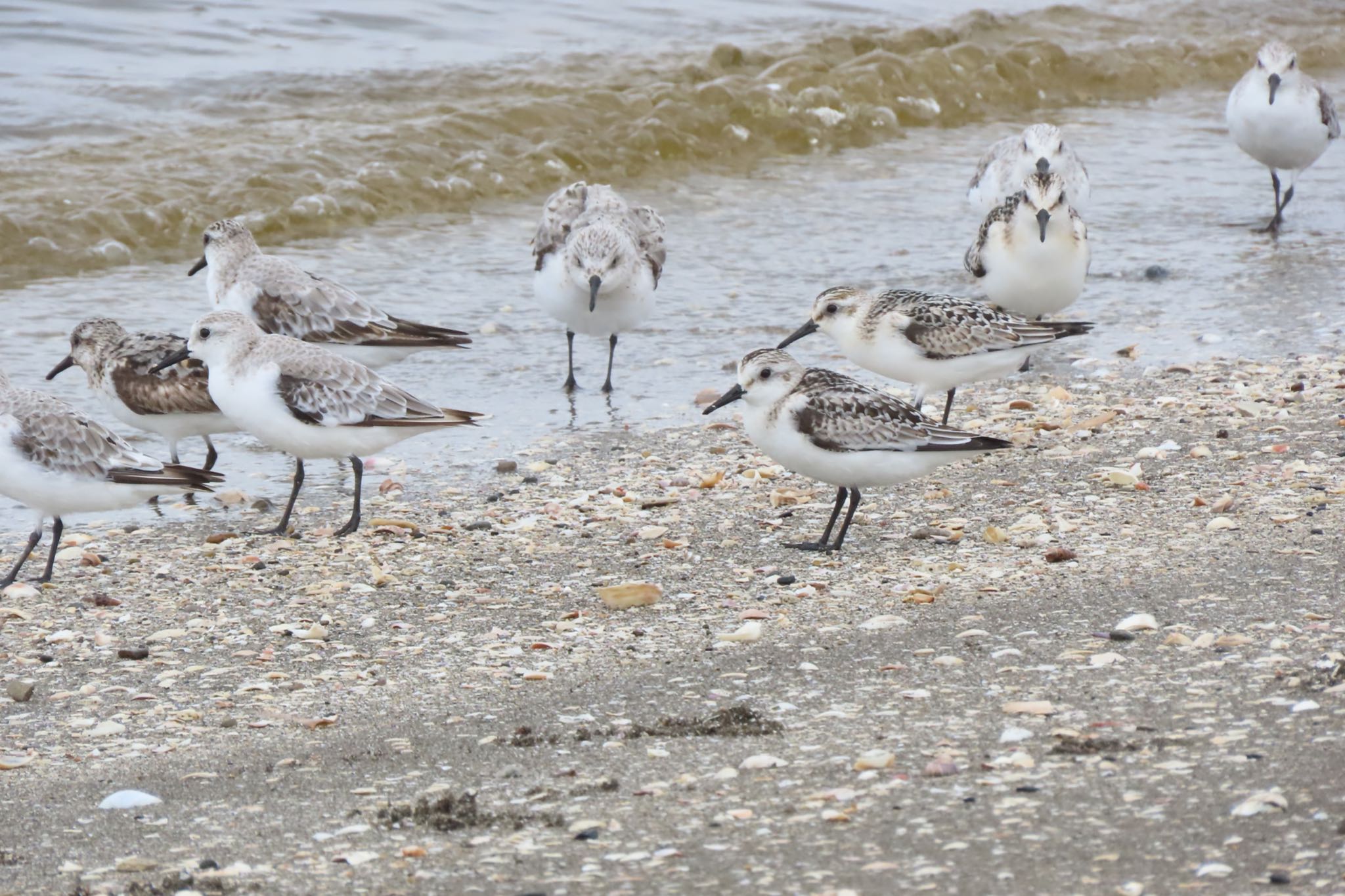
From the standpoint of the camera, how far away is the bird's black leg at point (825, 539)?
6.85 metres

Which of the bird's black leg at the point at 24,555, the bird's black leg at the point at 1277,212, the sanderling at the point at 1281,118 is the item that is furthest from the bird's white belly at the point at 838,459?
the sanderling at the point at 1281,118

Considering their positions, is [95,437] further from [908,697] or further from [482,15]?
[482,15]

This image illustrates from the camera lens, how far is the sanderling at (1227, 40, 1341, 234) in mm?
13250

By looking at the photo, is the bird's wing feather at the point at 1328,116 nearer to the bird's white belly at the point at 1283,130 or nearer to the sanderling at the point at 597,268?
the bird's white belly at the point at 1283,130

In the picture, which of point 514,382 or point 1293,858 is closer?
point 1293,858

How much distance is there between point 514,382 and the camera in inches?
397

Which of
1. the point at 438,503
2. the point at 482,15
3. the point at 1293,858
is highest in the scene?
the point at 482,15

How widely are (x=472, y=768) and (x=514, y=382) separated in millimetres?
5452

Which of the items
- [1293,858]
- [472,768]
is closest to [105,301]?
[472,768]

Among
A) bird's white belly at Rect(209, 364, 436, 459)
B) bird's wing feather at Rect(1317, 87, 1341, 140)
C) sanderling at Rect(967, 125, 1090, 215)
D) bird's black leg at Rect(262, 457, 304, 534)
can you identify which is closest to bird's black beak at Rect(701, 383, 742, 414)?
bird's white belly at Rect(209, 364, 436, 459)

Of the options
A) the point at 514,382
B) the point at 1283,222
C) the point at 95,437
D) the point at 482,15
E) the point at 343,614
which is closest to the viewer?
the point at 343,614

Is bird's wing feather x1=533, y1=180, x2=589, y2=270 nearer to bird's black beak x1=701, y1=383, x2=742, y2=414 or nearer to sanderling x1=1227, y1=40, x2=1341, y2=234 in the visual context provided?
bird's black beak x1=701, y1=383, x2=742, y2=414

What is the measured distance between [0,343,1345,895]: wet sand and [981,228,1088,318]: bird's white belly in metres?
1.35

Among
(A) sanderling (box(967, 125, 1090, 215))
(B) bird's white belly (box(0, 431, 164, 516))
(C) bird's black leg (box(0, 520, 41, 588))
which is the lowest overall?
(C) bird's black leg (box(0, 520, 41, 588))
